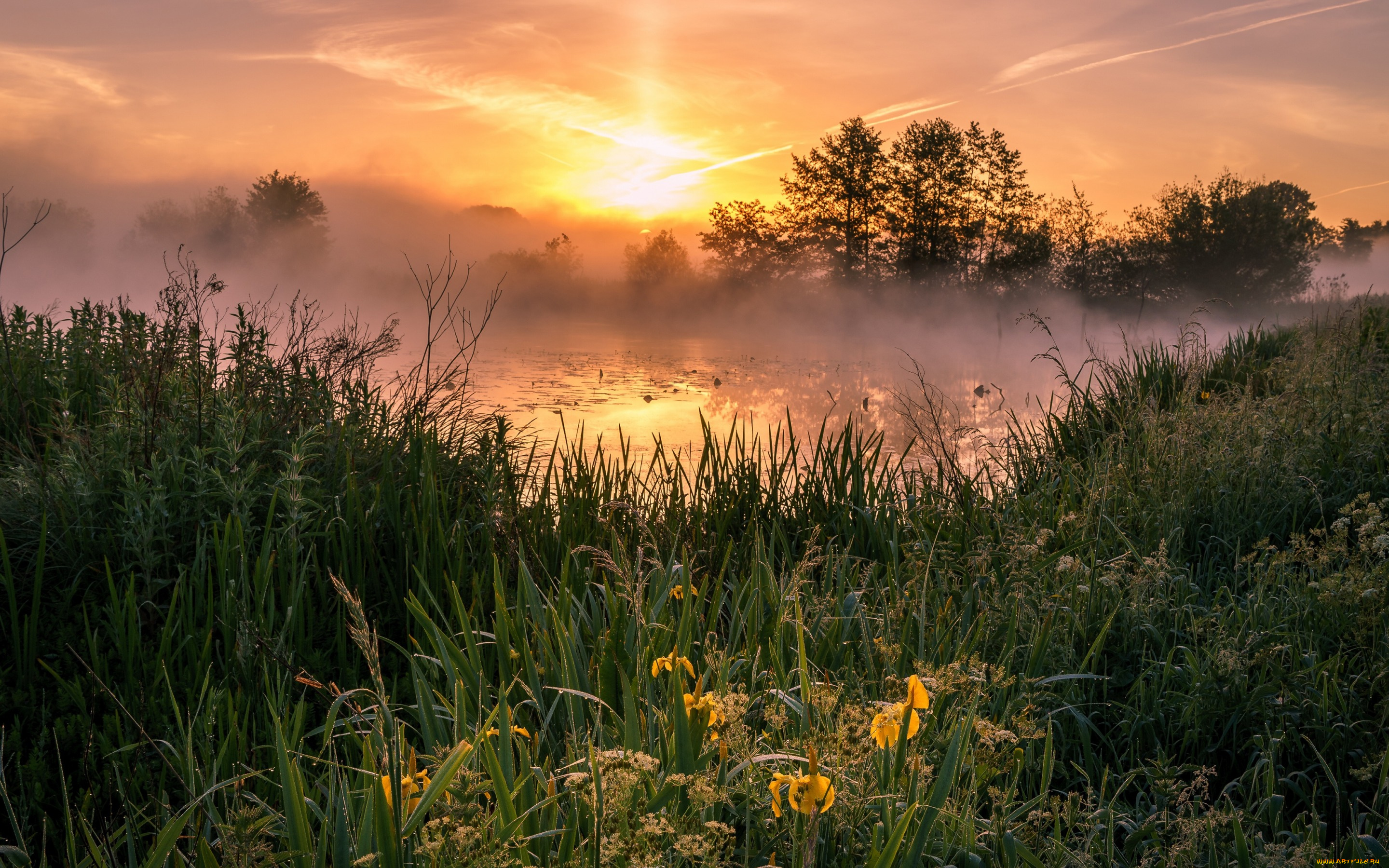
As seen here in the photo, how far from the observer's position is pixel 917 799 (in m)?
1.27

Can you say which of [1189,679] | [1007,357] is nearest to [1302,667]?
[1189,679]

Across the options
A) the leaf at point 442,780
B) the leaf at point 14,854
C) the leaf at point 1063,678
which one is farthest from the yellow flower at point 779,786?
the leaf at point 14,854

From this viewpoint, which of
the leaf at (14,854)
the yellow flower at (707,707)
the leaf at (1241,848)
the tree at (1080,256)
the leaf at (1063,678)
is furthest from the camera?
the tree at (1080,256)

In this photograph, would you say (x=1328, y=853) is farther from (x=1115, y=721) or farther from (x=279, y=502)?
(x=279, y=502)

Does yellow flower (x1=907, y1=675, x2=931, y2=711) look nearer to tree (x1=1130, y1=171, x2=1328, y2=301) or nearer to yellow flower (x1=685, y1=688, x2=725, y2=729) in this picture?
yellow flower (x1=685, y1=688, x2=725, y2=729)

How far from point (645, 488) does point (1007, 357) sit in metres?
19.5

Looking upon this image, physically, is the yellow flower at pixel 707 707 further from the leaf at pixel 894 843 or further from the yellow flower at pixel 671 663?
the leaf at pixel 894 843

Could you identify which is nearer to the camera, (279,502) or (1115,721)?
(1115,721)

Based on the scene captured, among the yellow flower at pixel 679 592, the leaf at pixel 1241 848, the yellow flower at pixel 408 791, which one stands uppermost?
the yellow flower at pixel 679 592

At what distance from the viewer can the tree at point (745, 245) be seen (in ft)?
120

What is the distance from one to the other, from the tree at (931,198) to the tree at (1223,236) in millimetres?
9064

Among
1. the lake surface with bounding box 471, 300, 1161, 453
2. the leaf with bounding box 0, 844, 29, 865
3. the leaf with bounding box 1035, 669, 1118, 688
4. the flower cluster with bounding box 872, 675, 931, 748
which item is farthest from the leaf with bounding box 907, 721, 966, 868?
the lake surface with bounding box 471, 300, 1161, 453

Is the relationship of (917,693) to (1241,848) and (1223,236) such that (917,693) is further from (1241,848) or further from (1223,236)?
(1223,236)

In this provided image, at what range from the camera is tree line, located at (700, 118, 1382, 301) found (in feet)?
109
